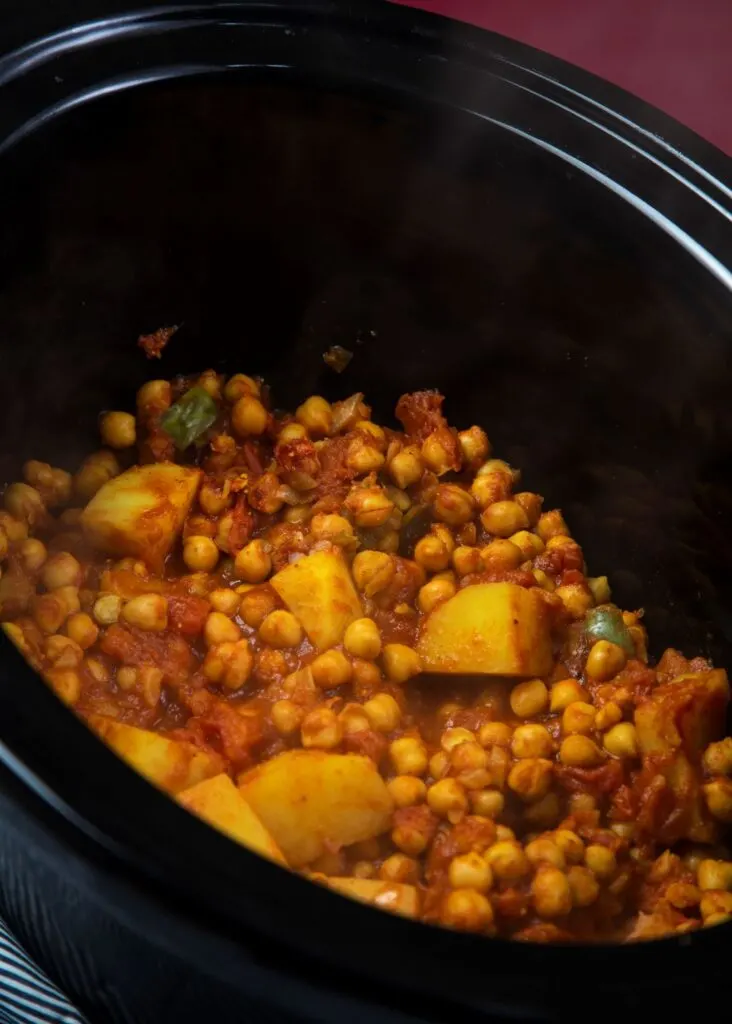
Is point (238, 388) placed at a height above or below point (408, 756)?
above

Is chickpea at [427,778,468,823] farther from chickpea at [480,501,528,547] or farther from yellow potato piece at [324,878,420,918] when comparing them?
chickpea at [480,501,528,547]

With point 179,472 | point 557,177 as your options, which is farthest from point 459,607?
point 557,177

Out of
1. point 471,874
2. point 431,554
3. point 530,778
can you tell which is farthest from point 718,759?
point 431,554

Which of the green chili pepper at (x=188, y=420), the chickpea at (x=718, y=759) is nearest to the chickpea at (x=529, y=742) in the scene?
the chickpea at (x=718, y=759)

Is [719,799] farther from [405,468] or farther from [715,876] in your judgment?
[405,468]

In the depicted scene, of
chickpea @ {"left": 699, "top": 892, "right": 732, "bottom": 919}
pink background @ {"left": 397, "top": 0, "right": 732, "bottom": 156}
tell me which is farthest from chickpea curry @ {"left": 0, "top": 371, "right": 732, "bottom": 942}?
pink background @ {"left": 397, "top": 0, "right": 732, "bottom": 156}

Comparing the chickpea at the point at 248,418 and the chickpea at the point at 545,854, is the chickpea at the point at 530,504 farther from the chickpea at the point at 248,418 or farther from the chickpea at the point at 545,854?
the chickpea at the point at 545,854
